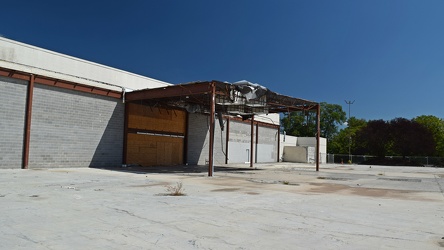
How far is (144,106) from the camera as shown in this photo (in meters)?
30.7

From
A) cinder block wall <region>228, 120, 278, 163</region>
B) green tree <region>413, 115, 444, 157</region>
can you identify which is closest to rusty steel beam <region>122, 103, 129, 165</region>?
cinder block wall <region>228, 120, 278, 163</region>

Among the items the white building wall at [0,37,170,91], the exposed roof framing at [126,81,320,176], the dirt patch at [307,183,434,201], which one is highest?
the white building wall at [0,37,170,91]

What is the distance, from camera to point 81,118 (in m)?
25.7

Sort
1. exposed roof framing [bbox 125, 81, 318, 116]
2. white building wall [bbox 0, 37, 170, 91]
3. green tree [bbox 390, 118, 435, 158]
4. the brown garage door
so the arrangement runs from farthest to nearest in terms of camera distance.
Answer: green tree [bbox 390, 118, 435, 158]
the brown garage door
exposed roof framing [bbox 125, 81, 318, 116]
white building wall [bbox 0, 37, 170, 91]

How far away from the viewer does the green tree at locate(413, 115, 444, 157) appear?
251 feet

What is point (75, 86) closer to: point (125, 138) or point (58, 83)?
point (58, 83)

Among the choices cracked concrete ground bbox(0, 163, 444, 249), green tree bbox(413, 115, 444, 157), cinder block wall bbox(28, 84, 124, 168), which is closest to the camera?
cracked concrete ground bbox(0, 163, 444, 249)

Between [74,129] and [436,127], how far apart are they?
79380mm

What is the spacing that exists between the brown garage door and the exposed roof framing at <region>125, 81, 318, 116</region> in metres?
1.05

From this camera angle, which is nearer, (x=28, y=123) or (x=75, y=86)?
(x=28, y=123)

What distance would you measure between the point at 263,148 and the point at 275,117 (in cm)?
620

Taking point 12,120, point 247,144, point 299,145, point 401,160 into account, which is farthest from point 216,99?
point 401,160

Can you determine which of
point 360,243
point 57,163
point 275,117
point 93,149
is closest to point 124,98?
point 93,149

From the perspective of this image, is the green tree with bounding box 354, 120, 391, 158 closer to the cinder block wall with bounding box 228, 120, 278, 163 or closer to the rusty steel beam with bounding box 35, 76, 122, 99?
the cinder block wall with bounding box 228, 120, 278, 163
